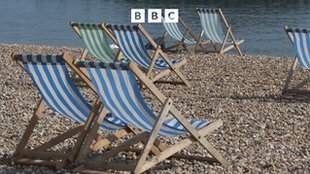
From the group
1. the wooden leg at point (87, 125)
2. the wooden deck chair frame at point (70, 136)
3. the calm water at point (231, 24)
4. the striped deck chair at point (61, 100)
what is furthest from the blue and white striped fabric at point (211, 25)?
the wooden leg at point (87, 125)

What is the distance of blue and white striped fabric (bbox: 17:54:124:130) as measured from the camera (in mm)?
4125

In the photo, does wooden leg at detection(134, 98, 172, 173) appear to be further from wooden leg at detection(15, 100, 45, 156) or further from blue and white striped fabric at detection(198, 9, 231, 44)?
blue and white striped fabric at detection(198, 9, 231, 44)

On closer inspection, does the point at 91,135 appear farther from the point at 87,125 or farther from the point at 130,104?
the point at 130,104

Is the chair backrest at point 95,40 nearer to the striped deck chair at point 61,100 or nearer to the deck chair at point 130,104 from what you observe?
the striped deck chair at point 61,100

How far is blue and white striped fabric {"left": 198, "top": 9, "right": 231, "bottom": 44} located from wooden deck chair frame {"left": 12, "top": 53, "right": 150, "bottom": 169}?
7627mm

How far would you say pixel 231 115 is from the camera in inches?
247

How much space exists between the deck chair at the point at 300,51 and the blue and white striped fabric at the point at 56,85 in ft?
11.5

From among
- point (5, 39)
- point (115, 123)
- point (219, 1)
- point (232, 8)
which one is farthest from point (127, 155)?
point (219, 1)

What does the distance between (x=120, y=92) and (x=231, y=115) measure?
8.20ft

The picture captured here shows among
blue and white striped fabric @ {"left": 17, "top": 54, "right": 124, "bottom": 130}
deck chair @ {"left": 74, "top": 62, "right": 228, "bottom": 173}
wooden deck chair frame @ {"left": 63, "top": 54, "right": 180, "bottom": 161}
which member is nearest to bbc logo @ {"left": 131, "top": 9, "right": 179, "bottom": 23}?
wooden deck chair frame @ {"left": 63, "top": 54, "right": 180, "bottom": 161}

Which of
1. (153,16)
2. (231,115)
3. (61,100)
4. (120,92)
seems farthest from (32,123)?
(153,16)

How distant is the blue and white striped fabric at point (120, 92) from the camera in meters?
3.86

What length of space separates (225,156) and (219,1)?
45452 millimetres

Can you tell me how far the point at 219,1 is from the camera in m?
49.5
